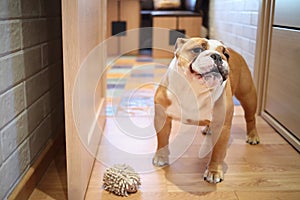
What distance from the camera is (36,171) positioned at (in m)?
1.02

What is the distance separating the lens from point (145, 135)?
1474mm

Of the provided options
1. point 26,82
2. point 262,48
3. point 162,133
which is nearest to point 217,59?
point 162,133

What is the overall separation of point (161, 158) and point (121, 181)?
0.74ft

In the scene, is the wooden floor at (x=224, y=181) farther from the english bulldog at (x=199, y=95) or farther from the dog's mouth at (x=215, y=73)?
the dog's mouth at (x=215, y=73)

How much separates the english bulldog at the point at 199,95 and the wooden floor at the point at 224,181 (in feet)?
0.18

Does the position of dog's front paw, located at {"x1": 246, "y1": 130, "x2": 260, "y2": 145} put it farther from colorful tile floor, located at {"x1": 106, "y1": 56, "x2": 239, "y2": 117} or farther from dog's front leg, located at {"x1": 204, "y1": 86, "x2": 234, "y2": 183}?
colorful tile floor, located at {"x1": 106, "y1": 56, "x2": 239, "y2": 117}

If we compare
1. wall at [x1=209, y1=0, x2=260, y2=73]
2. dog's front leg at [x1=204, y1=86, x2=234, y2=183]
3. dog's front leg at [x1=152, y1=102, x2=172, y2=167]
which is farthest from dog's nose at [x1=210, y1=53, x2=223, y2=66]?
wall at [x1=209, y1=0, x2=260, y2=73]

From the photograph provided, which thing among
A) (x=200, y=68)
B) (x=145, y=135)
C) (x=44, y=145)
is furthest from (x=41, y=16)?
(x=145, y=135)

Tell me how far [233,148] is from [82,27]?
75 centimetres

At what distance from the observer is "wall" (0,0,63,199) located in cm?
81

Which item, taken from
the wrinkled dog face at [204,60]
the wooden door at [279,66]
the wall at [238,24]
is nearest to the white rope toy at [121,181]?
the wrinkled dog face at [204,60]

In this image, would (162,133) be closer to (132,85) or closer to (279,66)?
(279,66)

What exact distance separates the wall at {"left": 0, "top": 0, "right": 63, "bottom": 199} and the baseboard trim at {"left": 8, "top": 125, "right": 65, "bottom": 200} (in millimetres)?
16

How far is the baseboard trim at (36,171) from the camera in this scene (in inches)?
35.0
